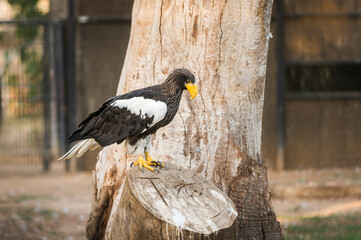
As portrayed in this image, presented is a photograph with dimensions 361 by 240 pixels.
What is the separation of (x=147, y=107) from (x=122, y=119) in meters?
0.23

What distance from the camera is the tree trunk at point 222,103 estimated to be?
4.67m

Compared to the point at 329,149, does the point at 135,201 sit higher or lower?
higher

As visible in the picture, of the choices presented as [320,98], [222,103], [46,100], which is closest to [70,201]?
[46,100]

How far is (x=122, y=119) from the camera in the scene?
3.94 meters

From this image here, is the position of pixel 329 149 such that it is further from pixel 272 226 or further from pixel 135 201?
pixel 135 201

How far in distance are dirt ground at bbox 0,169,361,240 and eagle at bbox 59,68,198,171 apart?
227cm

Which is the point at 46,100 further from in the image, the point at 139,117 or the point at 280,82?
the point at 139,117

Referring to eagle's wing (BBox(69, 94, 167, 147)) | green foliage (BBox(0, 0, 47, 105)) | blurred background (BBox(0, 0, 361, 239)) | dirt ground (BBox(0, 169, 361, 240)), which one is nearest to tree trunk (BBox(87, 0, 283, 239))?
eagle's wing (BBox(69, 94, 167, 147))

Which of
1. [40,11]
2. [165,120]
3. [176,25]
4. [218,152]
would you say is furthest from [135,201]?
[40,11]

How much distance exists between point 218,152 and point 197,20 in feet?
3.48

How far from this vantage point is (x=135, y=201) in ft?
11.7

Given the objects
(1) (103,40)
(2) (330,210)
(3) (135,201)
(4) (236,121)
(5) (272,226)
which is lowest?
(2) (330,210)

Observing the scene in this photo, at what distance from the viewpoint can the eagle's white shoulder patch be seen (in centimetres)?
379

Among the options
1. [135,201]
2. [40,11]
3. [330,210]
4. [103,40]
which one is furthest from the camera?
[40,11]
